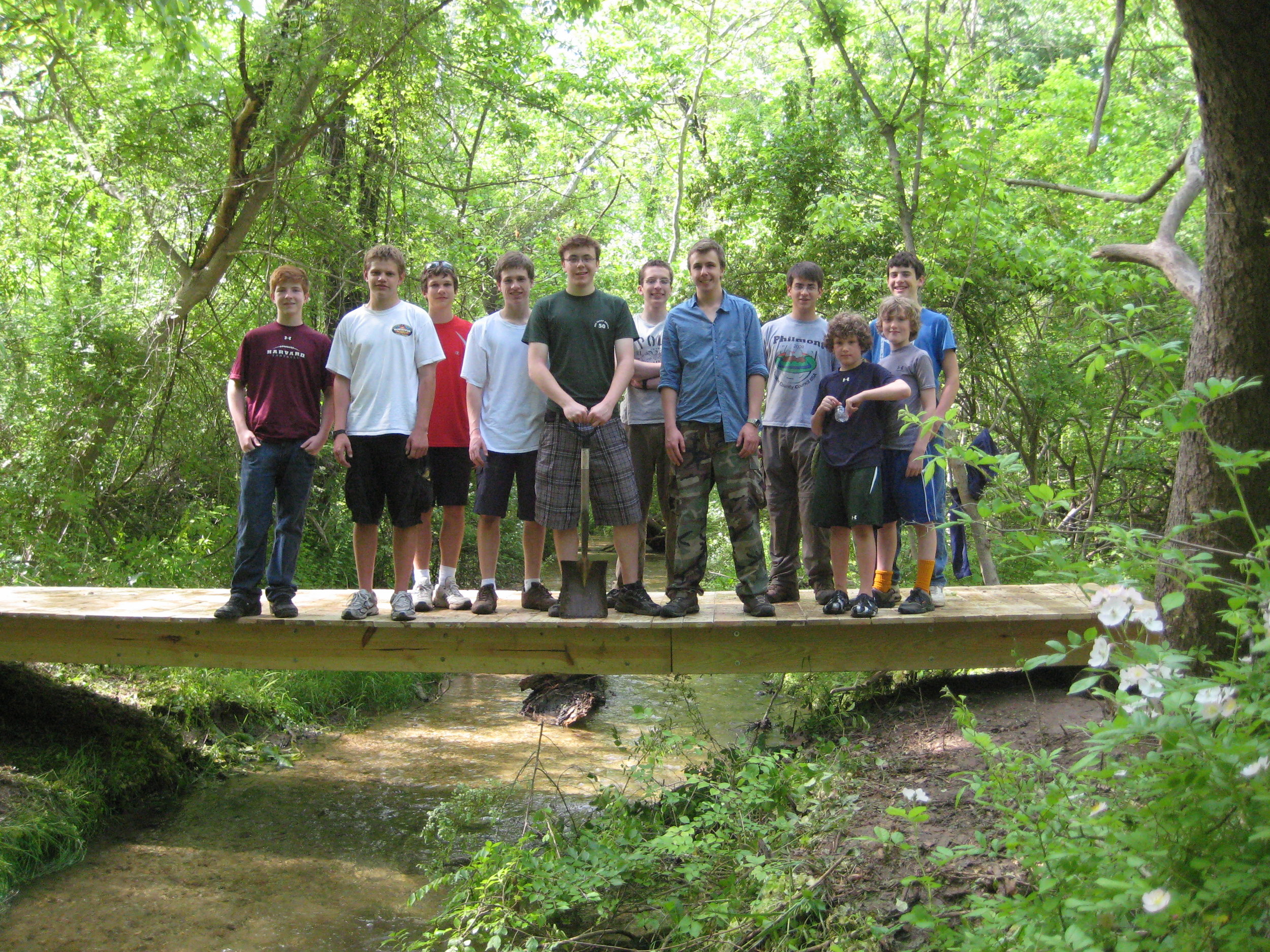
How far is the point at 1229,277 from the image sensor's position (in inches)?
137

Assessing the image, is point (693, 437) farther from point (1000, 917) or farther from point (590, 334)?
point (1000, 917)

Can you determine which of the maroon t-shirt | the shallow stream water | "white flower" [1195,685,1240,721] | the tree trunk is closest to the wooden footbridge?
the shallow stream water

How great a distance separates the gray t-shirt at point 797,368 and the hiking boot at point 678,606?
98cm

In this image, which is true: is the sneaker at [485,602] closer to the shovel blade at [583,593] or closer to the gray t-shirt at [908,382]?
the shovel blade at [583,593]

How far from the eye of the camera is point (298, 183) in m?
7.75

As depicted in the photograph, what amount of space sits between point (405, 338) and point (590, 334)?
861 millimetres

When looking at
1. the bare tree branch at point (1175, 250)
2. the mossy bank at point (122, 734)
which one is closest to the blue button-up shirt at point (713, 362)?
the bare tree branch at point (1175, 250)

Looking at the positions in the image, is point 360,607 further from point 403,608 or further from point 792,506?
point 792,506

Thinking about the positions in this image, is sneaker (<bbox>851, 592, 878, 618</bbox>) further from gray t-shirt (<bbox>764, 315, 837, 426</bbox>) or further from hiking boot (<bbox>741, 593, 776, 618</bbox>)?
gray t-shirt (<bbox>764, 315, 837, 426</bbox>)

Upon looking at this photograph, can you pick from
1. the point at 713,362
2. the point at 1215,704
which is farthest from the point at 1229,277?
the point at 1215,704

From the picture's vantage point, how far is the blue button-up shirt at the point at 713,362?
4.57 meters

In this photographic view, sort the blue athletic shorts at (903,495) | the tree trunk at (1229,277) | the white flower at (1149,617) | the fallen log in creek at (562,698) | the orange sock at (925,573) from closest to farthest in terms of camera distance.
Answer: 1. the white flower at (1149,617)
2. the tree trunk at (1229,277)
3. the blue athletic shorts at (903,495)
4. the orange sock at (925,573)
5. the fallen log in creek at (562,698)

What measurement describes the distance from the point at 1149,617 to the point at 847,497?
2731 mm

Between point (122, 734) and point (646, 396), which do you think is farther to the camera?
point (122, 734)
